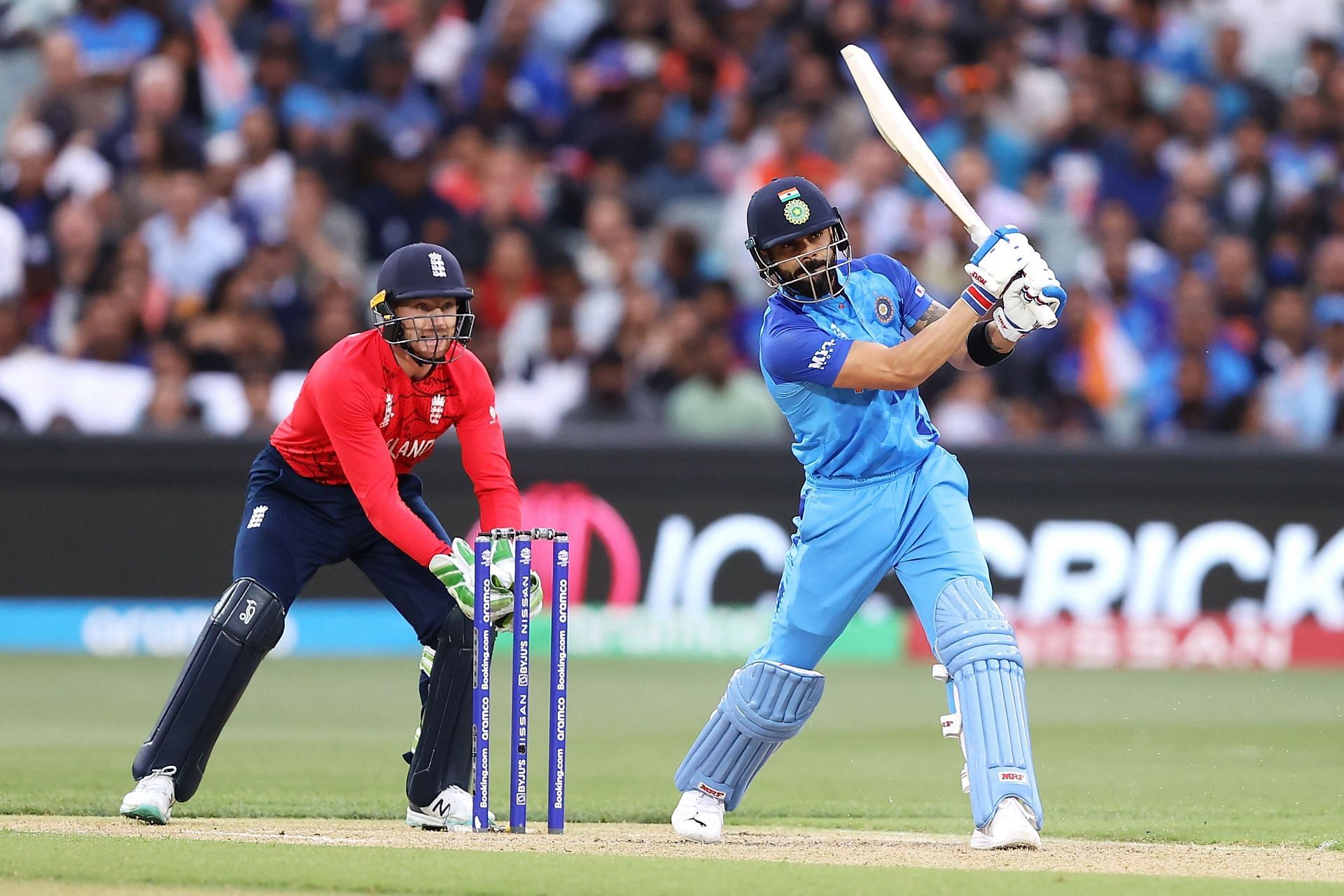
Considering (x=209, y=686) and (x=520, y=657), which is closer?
(x=520, y=657)

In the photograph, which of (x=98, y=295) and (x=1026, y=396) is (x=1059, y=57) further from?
(x=98, y=295)

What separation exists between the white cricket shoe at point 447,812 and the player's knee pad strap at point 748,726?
0.70 m

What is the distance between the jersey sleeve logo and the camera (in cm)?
561

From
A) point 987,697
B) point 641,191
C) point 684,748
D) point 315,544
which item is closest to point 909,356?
point 987,697

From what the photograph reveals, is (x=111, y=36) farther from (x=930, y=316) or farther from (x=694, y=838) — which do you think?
(x=694, y=838)

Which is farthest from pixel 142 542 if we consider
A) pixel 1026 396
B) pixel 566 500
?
pixel 1026 396

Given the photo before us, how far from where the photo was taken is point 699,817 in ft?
19.5

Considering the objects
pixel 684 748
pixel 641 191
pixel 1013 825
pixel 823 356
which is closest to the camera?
pixel 1013 825

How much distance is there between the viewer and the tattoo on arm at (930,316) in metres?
6.04

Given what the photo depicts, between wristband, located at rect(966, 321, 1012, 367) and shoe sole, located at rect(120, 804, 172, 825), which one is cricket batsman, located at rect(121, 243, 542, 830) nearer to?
shoe sole, located at rect(120, 804, 172, 825)

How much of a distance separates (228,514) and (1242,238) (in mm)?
7064

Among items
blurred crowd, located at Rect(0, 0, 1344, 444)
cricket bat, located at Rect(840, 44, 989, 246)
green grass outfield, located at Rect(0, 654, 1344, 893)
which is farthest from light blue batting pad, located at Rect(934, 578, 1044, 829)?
blurred crowd, located at Rect(0, 0, 1344, 444)

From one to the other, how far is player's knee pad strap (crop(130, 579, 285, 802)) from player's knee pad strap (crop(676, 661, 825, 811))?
1433 mm

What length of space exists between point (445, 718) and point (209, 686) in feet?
2.48
